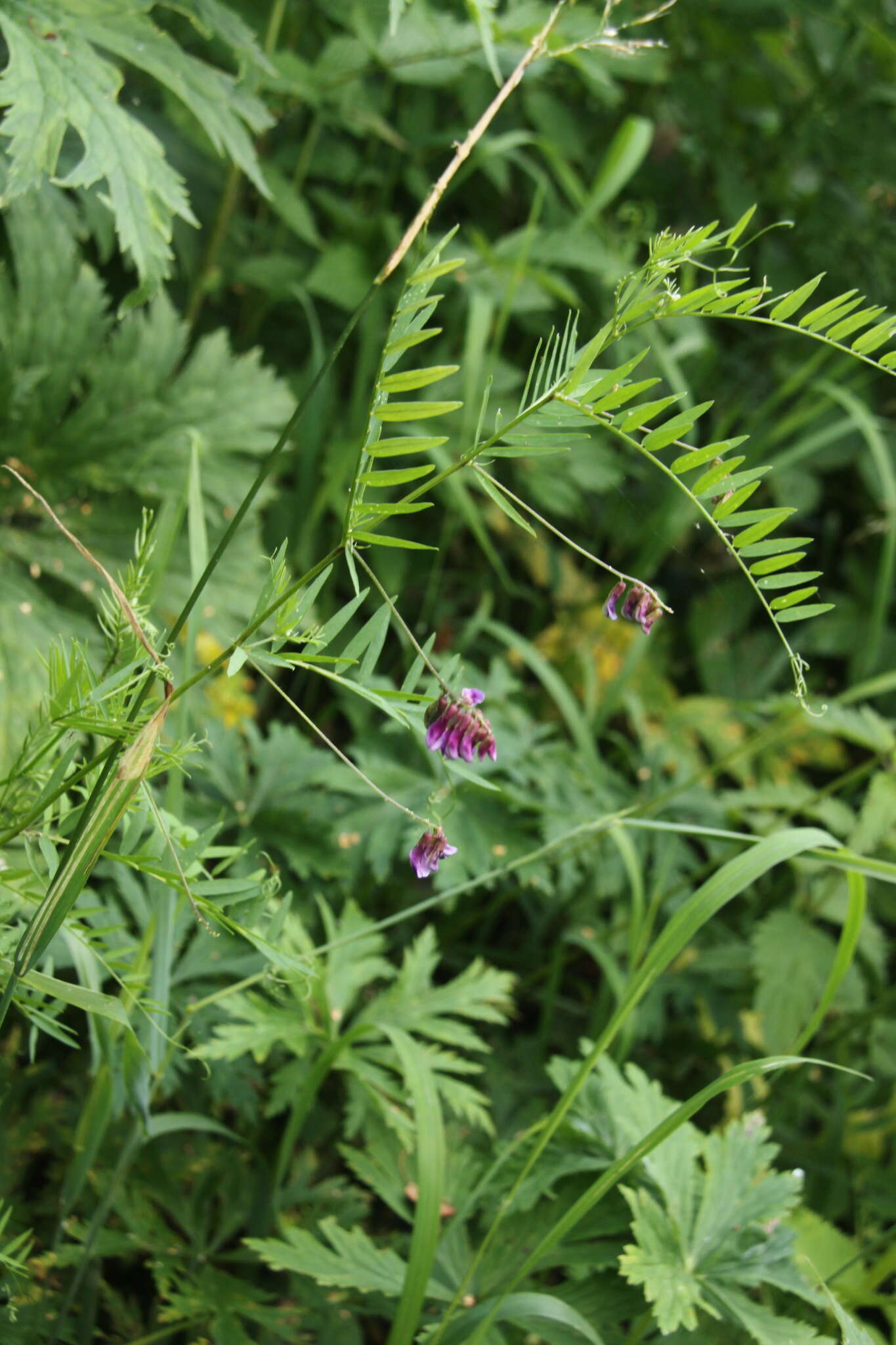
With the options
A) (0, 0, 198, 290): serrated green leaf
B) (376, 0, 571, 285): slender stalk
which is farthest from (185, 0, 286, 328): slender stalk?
(376, 0, 571, 285): slender stalk

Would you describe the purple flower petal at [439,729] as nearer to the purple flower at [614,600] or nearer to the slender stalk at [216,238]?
the purple flower at [614,600]

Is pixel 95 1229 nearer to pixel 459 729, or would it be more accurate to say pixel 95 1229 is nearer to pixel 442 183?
pixel 459 729

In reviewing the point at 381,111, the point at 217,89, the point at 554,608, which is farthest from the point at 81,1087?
the point at 381,111

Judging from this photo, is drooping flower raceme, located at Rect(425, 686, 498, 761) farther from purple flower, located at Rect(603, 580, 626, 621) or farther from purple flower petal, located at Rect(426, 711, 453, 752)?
purple flower, located at Rect(603, 580, 626, 621)

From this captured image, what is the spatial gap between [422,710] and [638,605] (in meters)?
0.18

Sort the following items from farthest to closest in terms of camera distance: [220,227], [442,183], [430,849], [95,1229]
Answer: [220,227] → [95,1229] → [430,849] → [442,183]

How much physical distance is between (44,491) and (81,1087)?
0.83m

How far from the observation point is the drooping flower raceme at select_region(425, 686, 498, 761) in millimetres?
711

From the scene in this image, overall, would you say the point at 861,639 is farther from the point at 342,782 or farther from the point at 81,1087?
the point at 81,1087

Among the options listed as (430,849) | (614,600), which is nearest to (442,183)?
(614,600)

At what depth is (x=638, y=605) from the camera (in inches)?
29.6

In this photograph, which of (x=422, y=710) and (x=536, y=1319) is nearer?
(x=422, y=710)

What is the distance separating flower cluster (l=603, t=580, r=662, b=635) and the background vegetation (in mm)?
94

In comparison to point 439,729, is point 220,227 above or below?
above
